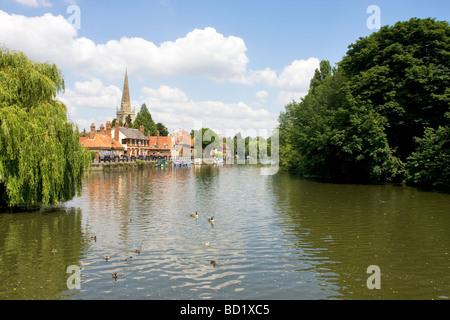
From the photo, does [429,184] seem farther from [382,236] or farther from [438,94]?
[382,236]

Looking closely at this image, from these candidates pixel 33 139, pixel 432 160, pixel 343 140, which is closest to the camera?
pixel 33 139

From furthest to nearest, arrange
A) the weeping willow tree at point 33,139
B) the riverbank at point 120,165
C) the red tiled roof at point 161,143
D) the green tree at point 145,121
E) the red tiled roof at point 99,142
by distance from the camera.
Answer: the green tree at point 145,121 → the red tiled roof at point 161,143 → the red tiled roof at point 99,142 → the riverbank at point 120,165 → the weeping willow tree at point 33,139

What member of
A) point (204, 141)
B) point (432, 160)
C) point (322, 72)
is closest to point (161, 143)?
point (204, 141)

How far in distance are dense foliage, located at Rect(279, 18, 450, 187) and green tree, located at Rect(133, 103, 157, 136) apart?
115 metres

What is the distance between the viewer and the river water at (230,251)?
13023 millimetres

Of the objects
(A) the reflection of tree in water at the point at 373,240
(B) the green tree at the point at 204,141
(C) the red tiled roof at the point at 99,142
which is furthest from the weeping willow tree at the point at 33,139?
(B) the green tree at the point at 204,141

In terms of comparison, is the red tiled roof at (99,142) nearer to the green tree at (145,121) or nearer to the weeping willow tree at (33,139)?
the green tree at (145,121)

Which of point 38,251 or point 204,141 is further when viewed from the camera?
point 204,141

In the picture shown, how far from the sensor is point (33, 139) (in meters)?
23.6

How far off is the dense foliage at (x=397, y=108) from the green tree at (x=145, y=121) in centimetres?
11526

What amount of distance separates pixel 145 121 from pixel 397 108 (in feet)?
419

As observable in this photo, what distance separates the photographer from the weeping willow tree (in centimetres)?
2308

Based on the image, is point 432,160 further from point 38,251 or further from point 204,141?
point 204,141

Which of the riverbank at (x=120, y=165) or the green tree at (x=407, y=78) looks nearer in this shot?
the green tree at (x=407, y=78)
